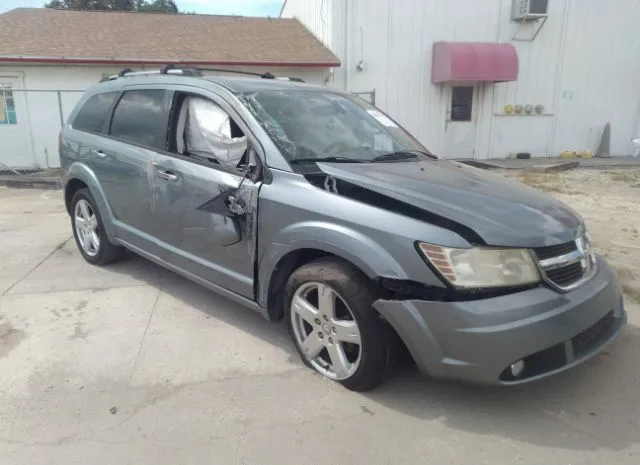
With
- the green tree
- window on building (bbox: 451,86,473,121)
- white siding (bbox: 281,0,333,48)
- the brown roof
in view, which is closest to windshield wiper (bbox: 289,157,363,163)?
the brown roof

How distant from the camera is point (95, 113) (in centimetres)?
497

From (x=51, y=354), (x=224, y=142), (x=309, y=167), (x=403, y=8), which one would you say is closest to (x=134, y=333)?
(x=51, y=354)

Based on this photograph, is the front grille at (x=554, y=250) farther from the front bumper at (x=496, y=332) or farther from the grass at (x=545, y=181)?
the grass at (x=545, y=181)

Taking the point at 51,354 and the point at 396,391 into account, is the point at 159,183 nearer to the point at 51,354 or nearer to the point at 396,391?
the point at 51,354

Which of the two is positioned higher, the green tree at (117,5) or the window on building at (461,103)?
the green tree at (117,5)

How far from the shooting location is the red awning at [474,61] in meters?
14.9

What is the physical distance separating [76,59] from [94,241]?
9707 mm

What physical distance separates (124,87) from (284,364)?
2.98 m

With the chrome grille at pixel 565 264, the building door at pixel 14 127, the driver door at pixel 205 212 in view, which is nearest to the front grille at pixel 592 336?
the chrome grille at pixel 565 264

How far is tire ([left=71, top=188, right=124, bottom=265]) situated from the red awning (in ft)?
40.2

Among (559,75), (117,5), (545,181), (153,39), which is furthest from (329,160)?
(117,5)

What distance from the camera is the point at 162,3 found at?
44469 mm

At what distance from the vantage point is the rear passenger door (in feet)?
13.3

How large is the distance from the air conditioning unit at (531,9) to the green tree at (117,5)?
30461 millimetres
